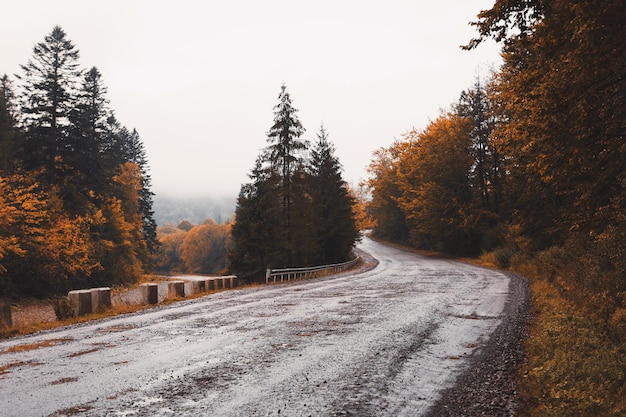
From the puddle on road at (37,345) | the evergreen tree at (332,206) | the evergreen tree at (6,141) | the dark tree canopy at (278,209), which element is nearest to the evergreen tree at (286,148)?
the dark tree canopy at (278,209)

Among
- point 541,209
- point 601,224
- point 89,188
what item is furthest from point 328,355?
Result: point 89,188

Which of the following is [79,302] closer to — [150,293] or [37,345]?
[150,293]

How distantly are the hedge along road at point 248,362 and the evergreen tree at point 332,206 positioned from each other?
27963 mm

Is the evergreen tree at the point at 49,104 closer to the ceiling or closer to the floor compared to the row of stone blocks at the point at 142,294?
closer to the ceiling

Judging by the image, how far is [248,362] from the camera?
7.04 meters

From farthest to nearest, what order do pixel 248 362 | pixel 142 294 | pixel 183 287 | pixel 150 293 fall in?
pixel 183 287, pixel 142 294, pixel 150 293, pixel 248 362

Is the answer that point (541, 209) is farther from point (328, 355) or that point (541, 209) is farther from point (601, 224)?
point (328, 355)

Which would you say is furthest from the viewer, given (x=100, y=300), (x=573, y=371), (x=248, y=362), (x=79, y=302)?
(x=100, y=300)

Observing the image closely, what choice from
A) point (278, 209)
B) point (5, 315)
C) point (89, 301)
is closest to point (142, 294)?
point (89, 301)

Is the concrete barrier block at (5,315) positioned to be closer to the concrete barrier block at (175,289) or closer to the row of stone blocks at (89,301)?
the row of stone blocks at (89,301)

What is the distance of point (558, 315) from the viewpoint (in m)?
10.2

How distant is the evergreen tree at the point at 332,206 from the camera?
41.1 metres

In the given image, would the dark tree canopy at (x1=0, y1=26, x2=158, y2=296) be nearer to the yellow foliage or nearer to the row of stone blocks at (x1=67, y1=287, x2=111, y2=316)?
the row of stone blocks at (x1=67, y1=287, x2=111, y2=316)

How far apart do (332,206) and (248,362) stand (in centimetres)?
3500
